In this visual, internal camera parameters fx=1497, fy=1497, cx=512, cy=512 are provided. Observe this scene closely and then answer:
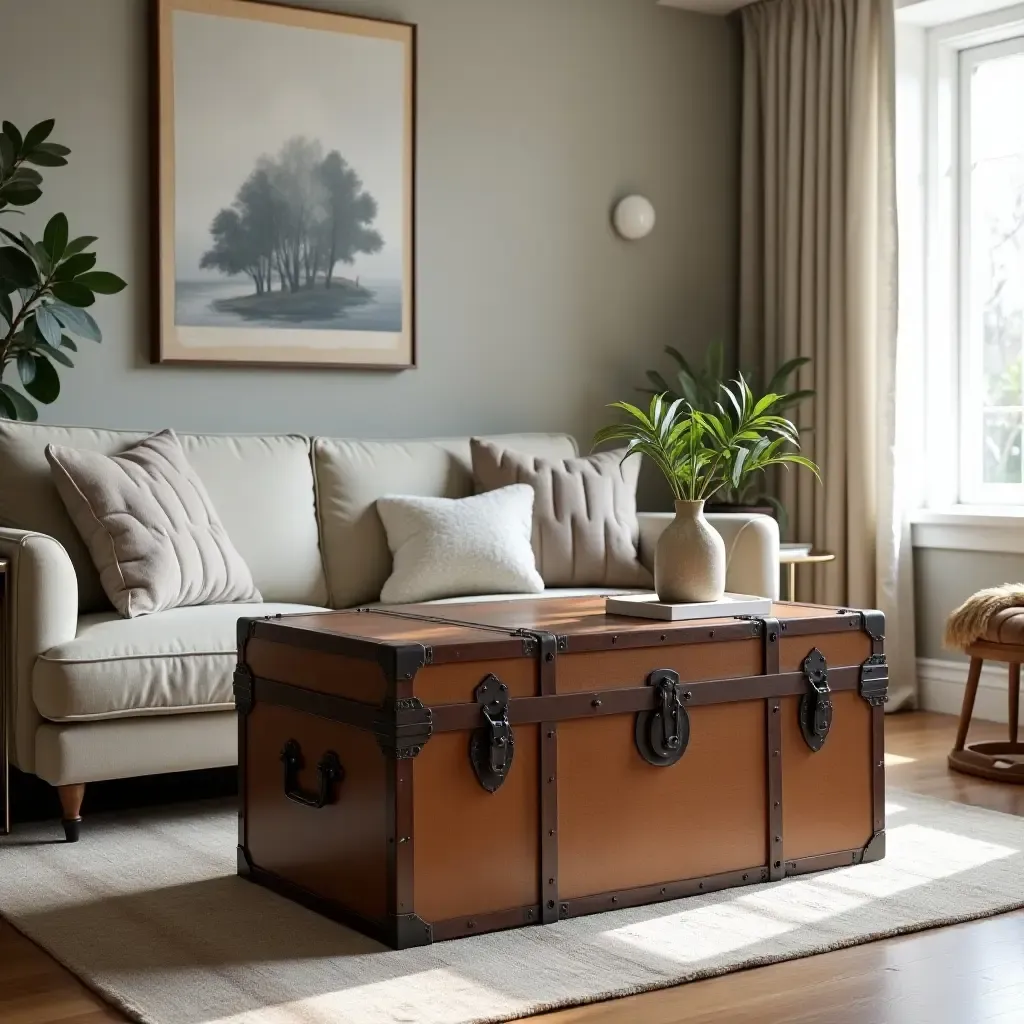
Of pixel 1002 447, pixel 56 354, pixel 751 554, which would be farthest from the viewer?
pixel 1002 447

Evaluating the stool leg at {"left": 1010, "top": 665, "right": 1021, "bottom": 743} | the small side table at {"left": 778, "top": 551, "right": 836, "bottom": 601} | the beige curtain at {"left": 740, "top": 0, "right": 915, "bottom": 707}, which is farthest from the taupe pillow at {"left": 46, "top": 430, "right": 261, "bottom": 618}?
the beige curtain at {"left": 740, "top": 0, "right": 915, "bottom": 707}

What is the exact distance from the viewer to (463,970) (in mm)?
2363

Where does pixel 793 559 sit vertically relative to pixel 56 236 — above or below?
below

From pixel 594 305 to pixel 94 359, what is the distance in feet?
5.81

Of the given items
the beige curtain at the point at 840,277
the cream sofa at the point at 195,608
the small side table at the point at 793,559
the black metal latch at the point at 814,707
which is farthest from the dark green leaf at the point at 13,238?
the beige curtain at the point at 840,277

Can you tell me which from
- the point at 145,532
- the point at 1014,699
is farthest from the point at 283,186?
the point at 1014,699

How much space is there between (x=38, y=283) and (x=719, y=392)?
231 centimetres

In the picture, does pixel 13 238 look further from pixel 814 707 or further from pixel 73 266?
pixel 814 707

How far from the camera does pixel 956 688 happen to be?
16.0 ft

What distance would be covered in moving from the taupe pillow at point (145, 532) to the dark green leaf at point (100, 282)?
1.45 feet

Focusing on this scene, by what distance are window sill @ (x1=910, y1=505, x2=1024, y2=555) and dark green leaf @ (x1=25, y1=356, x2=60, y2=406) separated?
276 cm

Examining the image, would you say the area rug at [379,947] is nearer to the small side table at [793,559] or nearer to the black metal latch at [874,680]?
the black metal latch at [874,680]

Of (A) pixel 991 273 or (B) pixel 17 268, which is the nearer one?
(B) pixel 17 268

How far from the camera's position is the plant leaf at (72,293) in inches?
152
